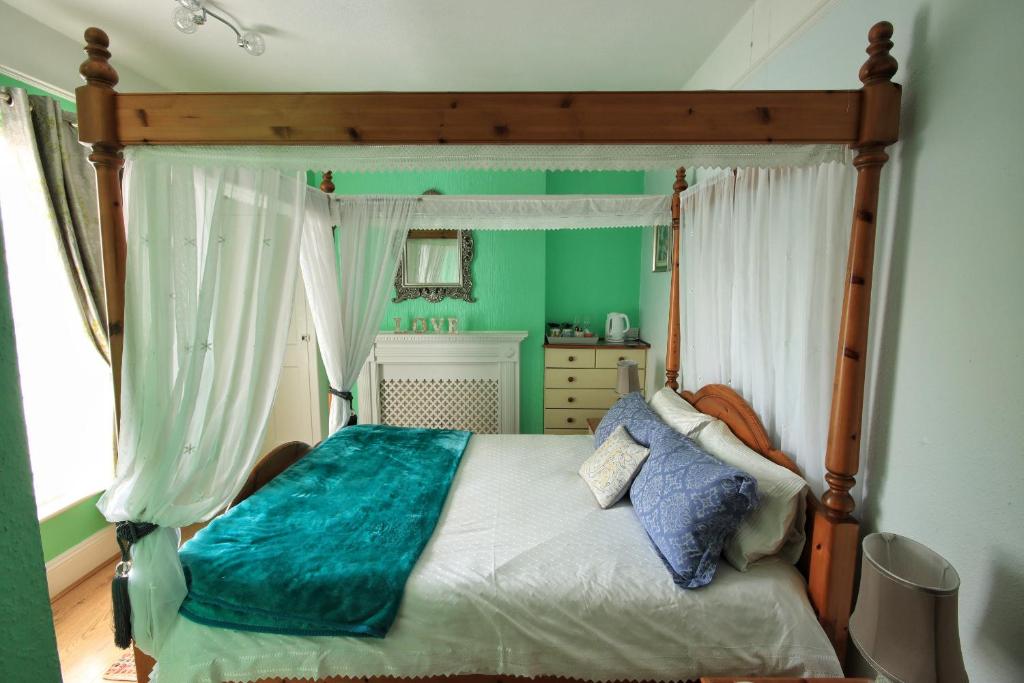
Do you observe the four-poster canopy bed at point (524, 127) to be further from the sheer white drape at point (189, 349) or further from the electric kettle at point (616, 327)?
the electric kettle at point (616, 327)

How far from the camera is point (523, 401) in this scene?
12.6 ft

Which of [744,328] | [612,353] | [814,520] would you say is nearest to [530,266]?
[612,353]

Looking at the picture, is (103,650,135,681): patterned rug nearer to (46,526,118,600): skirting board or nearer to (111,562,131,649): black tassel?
(46,526,118,600): skirting board

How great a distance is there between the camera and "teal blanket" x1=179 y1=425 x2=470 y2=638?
1305mm

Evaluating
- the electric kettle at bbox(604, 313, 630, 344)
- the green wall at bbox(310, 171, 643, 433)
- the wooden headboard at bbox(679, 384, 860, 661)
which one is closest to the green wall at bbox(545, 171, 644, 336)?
the green wall at bbox(310, 171, 643, 433)

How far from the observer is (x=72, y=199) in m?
2.16

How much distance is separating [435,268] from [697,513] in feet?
9.65

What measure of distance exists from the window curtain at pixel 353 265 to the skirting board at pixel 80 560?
1.56 meters

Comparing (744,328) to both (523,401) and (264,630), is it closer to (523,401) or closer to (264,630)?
(264,630)

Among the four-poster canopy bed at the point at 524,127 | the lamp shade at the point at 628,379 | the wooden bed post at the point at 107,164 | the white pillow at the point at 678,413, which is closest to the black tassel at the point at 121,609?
the wooden bed post at the point at 107,164

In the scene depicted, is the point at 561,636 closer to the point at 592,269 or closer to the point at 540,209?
the point at 540,209

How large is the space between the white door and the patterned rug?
2.12m

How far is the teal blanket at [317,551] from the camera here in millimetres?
1305

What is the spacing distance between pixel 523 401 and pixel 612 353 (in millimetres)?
916
